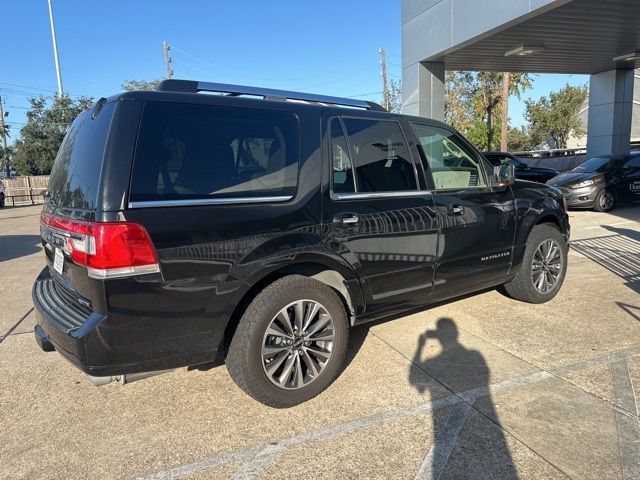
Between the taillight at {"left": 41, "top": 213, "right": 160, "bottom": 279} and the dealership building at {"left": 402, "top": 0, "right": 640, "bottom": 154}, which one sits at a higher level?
the dealership building at {"left": 402, "top": 0, "right": 640, "bottom": 154}

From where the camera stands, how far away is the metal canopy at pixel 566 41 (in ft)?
32.6

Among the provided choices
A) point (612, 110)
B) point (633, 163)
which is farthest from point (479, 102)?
point (633, 163)

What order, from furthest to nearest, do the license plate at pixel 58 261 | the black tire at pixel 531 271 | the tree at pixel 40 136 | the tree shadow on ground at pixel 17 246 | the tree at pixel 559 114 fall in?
1. the tree at pixel 559 114
2. the tree at pixel 40 136
3. the tree shadow on ground at pixel 17 246
4. the black tire at pixel 531 271
5. the license plate at pixel 58 261

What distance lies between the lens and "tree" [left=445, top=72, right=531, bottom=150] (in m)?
30.7

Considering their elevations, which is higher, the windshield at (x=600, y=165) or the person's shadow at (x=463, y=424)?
the windshield at (x=600, y=165)

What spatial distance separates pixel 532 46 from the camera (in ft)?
40.4

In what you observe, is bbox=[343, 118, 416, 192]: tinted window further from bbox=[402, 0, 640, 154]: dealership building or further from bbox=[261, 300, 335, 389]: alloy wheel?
bbox=[402, 0, 640, 154]: dealership building

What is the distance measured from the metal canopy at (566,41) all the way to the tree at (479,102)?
14633mm

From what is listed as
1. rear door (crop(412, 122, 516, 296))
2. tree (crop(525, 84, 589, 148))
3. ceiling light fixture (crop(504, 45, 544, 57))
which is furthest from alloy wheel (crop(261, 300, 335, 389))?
tree (crop(525, 84, 589, 148))

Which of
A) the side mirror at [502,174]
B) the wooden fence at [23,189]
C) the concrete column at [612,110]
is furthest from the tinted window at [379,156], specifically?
the wooden fence at [23,189]

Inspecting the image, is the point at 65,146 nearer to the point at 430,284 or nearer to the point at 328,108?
the point at 328,108

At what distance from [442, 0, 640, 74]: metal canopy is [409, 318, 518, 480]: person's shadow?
854cm

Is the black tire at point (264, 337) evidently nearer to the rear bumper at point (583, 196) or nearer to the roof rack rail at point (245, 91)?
the roof rack rail at point (245, 91)

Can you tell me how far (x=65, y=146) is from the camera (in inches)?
130
